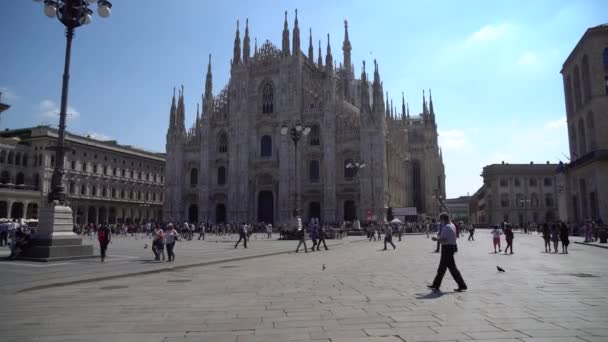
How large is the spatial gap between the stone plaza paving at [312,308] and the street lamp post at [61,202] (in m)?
3.78

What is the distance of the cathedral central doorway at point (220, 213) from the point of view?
174ft

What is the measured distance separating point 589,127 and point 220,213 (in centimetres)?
4129

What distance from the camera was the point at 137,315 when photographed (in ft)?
20.2

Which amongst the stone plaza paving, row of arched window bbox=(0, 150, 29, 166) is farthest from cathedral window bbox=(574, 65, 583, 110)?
row of arched window bbox=(0, 150, 29, 166)

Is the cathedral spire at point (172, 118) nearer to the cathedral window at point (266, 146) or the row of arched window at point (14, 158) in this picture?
the cathedral window at point (266, 146)

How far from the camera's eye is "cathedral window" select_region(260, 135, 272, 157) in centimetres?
5172

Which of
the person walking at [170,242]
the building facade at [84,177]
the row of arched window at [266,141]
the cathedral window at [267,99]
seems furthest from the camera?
the cathedral window at [267,99]

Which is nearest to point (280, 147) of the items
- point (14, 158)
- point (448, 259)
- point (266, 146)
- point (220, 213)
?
point (266, 146)

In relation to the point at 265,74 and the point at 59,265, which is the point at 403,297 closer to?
the point at 59,265

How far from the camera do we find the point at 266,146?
52.0 m

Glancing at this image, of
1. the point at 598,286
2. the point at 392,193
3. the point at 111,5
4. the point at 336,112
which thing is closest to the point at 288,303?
the point at 598,286

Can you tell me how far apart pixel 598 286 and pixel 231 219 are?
44.3 meters

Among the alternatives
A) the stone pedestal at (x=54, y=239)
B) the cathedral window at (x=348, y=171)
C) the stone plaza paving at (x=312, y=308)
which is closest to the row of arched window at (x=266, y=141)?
the cathedral window at (x=348, y=171)

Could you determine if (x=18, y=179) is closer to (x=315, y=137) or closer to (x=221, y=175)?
(x=221, y=175)
